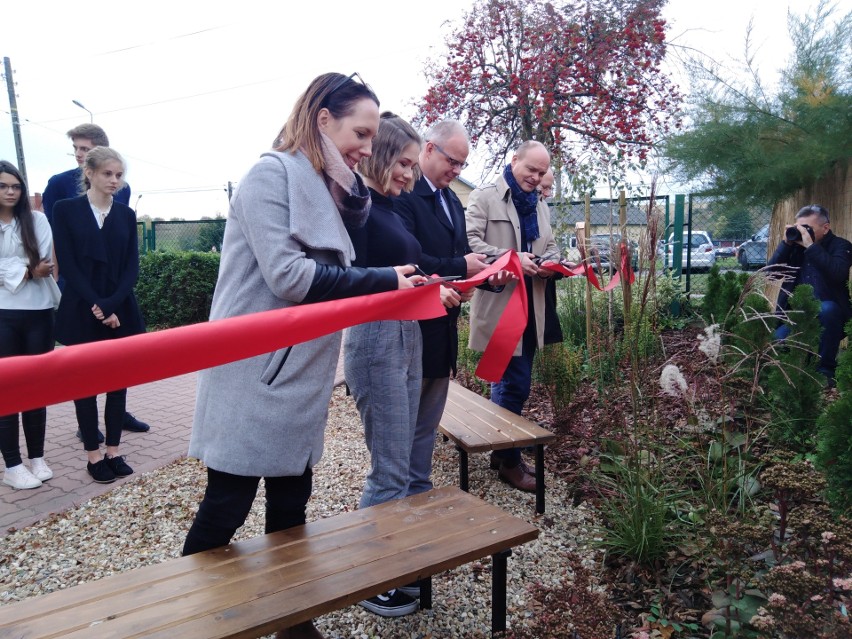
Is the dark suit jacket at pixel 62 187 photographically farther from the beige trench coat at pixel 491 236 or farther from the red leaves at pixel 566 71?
the red leaves at pixel 566 71

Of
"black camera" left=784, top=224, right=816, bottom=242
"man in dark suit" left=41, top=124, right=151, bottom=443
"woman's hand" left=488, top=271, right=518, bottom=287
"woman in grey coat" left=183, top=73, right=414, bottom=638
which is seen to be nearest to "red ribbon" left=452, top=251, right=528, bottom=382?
"woman's hand" left=488, top=271, right=518, bottom=287

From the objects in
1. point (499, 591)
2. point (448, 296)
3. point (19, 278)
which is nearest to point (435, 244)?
point (448, 296)

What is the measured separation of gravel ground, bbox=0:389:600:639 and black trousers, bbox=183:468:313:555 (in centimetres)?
76

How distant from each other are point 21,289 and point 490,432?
10.1ft

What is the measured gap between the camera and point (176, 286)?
37.6ft

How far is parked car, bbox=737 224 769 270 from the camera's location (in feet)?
25.7

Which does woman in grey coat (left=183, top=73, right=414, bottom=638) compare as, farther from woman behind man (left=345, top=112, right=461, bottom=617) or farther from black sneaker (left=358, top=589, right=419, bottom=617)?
black sneaker (left=358, top=589, right=419, bottom=617)

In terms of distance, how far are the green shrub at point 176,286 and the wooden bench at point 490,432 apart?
8.77 meters

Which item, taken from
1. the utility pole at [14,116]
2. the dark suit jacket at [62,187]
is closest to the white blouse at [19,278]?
the dark suit jacket at [62,187]

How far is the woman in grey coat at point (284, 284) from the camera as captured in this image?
181 centimetres

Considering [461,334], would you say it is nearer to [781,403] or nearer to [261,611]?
[781,403]

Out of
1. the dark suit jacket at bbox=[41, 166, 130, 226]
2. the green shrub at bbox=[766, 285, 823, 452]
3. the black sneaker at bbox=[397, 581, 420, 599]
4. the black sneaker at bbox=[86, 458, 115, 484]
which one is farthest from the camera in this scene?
the dark suit jacket at bbox=[41, 166, 130, 226]

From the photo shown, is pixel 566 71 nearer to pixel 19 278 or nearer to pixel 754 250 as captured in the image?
pixel 754 250

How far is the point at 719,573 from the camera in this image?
258 cm
